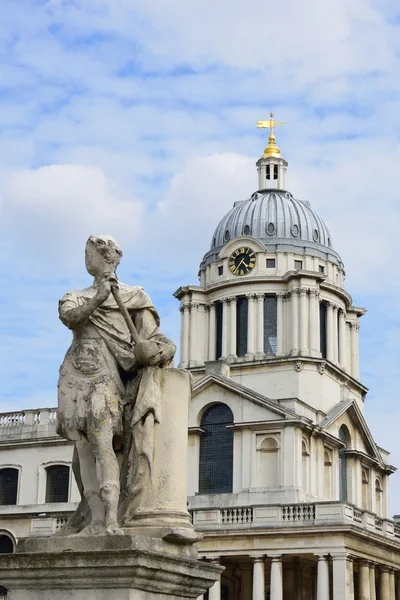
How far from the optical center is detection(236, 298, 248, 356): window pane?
201ft

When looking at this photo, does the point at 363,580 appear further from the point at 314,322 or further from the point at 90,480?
the point at 90,480

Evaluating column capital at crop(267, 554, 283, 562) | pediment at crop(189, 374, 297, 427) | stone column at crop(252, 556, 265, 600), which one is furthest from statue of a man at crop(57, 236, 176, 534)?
pediment at crop(189, 374, 297, 427)

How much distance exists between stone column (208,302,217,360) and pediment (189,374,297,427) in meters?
6.93

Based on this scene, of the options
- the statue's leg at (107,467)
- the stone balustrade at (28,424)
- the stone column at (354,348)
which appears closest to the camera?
the statue's leg at (107,467)

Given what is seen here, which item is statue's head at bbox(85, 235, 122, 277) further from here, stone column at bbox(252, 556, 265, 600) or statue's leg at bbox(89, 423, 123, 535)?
stone column at bbox(252, 556, 265, 600)

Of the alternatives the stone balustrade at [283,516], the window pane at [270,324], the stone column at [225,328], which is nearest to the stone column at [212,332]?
the stone column at [225,328]

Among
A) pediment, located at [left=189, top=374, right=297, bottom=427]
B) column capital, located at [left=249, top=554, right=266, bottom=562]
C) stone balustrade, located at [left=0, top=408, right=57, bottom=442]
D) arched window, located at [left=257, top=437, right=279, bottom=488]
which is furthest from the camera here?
stone balustrade, located at [left=0, top=408, right=57, bottom=442]

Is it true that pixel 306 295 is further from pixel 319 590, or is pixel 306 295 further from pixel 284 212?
pixel 319 590

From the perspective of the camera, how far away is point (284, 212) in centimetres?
6650

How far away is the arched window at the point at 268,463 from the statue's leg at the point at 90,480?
44402 millimetres

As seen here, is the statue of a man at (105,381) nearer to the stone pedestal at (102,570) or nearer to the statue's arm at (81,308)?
the statue's arm at (81,308)

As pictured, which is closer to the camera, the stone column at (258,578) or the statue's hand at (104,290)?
the statue's hand at (104,290)

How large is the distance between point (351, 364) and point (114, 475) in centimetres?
5959

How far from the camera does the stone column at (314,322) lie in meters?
60.2
